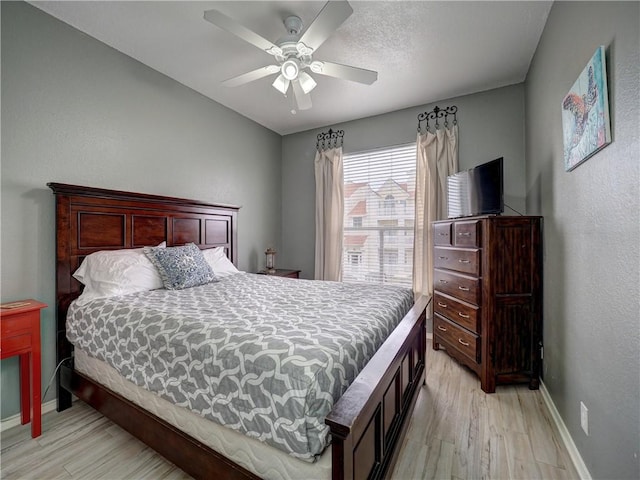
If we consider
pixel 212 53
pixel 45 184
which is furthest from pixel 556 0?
pixel 45 184

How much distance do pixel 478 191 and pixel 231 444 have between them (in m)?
2.69

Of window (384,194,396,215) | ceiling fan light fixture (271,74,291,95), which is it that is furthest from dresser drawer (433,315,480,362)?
ceiling fan light fixture (271,74,291,95)

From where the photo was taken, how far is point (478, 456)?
1.63 metres

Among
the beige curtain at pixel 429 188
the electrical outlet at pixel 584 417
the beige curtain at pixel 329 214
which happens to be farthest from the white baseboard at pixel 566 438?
the beige curtain at pixel 329 214

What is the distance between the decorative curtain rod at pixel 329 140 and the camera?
13.6 ft

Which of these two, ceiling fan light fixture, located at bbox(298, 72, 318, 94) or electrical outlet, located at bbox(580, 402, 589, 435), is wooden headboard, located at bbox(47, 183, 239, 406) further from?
electrical outlet, located at bbox(580, 402, 589, 435)

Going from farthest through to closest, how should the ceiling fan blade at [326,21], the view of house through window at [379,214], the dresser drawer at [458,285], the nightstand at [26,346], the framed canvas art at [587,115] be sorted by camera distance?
the view of house through window at [379,214] < the dresser drawer at [458,285] < the nightstand at [26,346] < the ceiling fan blade at [326,21] < the framed canvas art at [587,115]

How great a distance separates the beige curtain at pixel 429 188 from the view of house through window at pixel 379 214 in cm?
13

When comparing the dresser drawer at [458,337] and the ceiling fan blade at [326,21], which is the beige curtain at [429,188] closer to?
the dresser drawer at [458,337]

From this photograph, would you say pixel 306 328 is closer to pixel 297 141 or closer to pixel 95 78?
pixel 95 78

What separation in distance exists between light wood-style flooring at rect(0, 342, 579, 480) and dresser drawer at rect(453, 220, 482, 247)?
1220 millimetres

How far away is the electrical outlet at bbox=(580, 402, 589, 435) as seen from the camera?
4.76 ft

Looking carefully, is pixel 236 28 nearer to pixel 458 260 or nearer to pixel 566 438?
pixel 458 260

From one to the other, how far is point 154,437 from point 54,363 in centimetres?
127
